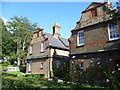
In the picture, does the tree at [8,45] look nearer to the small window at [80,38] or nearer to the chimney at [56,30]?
the chimney at [56,30]

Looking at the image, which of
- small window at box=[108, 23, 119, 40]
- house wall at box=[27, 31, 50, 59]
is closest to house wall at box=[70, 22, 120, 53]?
small window at box=[108, 23, 119, 40]

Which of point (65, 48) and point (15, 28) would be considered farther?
point (15, 28)

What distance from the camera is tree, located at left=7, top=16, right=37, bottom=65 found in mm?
42656

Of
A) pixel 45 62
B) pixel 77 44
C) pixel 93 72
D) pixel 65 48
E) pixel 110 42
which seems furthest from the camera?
pixel 65 48

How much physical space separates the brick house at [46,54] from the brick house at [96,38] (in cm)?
645

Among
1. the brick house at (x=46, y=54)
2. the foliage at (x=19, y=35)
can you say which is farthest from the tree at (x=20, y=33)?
the brick house at (x=46, y=54)

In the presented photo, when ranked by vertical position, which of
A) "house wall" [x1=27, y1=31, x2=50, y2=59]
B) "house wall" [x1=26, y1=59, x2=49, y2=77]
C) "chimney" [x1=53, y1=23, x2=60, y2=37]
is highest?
"chimney" [x1=53, y1=23, x2=60, y2=37]

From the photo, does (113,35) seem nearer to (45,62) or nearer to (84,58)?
(84,58)

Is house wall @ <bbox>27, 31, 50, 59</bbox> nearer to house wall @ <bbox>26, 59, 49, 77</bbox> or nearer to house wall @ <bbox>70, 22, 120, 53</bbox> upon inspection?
house wall @ <bbox>26, 59, 49, 77</bbox>

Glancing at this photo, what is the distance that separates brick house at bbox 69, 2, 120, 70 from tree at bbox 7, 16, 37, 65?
2850 centimetres

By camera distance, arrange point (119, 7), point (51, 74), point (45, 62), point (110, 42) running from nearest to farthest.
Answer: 1. point (119, 7)
2. point (110, 42)
3. point (51, 74)
4. point (45, 62)

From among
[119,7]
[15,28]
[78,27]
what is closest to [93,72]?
[119,7]

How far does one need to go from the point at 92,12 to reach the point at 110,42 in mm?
5429

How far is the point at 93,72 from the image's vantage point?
1017 cm
